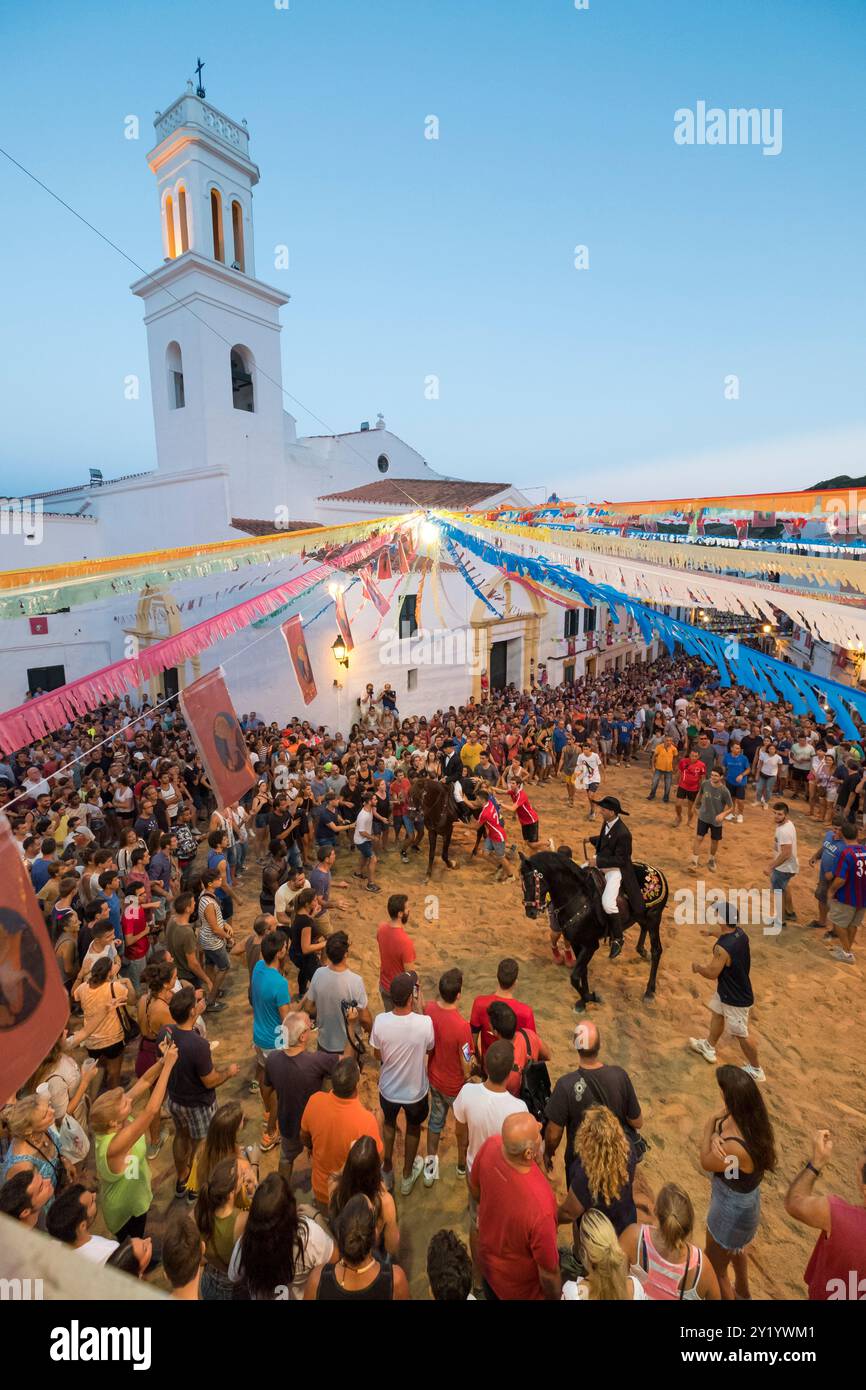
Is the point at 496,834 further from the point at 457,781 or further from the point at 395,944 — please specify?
the point at 395,944

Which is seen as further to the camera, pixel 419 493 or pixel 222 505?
pixel 419 493

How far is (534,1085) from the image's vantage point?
402cm

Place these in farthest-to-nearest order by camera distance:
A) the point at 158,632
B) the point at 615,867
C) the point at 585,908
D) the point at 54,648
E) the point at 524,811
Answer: the point at 54,648
the point at 158,632
the point at 524,811
the point at 585,908
the point at 615,867

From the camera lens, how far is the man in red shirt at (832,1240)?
2564mm

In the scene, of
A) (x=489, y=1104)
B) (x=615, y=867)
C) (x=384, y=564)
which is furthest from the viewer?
(x=384, y=564)

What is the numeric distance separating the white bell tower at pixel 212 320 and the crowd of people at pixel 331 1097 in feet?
42.1

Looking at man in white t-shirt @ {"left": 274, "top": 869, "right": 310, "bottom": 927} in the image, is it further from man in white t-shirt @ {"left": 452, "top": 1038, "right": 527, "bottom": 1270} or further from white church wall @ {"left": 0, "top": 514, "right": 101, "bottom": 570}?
white church wall @ {"left": 0, "top": 514, "right": 101, "bottom": 570}

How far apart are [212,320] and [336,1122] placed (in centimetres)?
2084

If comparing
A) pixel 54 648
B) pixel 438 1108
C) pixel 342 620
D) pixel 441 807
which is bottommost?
pixel 438 1108

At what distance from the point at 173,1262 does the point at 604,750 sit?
1431 centimetres

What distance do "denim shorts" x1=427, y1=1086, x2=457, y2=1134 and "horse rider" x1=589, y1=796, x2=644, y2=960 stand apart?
255cm

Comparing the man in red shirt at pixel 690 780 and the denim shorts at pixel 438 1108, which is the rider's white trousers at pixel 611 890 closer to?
the denim shorts at pixel 438 1108

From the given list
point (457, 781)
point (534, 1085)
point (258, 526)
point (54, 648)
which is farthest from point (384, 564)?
point (54, 648)
